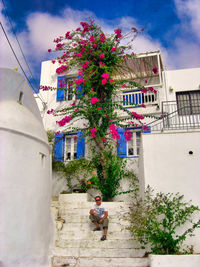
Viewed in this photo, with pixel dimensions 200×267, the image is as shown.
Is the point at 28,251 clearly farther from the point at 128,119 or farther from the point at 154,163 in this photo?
the point at 128,119

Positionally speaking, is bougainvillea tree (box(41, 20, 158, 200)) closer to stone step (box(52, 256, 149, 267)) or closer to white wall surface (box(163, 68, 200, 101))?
white wall surface (box(163, 68, 200, 101))

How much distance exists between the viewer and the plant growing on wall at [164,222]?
689cm

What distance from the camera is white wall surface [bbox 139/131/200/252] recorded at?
820 centimetres

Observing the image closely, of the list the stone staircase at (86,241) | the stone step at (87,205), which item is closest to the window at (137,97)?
the stone step at (87,205)

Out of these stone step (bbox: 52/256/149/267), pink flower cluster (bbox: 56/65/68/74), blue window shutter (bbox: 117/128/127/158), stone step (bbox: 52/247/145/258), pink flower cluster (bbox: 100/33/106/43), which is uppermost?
pink flower cluster (bbox: 100/33/106/43)

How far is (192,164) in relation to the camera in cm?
841

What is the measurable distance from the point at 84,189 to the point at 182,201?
4628 mm

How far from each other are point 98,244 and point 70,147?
638 centimetres

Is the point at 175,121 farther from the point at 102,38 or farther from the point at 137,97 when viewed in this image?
the point at 102,38

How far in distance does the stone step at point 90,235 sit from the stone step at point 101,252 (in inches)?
24.1

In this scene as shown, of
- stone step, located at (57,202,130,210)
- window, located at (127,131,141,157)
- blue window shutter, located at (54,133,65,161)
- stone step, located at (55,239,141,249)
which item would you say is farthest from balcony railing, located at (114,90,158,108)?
stone step, located at (55,239,141,249)

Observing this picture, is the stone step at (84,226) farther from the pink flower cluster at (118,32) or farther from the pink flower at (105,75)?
the pink flower cluster at (118,32)

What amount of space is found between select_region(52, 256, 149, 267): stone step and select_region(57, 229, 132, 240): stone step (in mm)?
979

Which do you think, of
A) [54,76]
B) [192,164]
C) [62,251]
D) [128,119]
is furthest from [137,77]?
[62,251]
